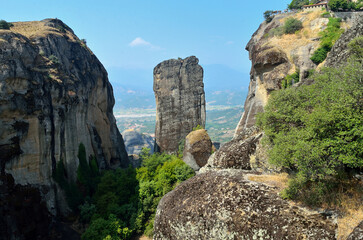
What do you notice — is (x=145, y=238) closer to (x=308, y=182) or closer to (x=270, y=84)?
(x=308, y=182)

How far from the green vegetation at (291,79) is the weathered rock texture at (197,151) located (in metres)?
11.2

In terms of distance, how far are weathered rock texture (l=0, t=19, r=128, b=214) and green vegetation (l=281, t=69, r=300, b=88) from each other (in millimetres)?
25422

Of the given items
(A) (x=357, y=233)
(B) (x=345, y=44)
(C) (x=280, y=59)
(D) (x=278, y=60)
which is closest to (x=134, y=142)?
(D) (x=278, y=60)

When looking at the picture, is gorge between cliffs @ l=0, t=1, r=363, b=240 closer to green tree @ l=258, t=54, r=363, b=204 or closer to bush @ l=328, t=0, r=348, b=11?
green tree @ l=258, t=54, r=363, b=204

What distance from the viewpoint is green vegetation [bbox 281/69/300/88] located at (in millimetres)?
24094

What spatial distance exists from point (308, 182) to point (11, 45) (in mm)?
29015

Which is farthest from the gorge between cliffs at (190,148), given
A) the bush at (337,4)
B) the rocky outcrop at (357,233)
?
the bush at (337,4)

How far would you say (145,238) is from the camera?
2230 centimetres

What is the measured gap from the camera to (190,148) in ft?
93.9

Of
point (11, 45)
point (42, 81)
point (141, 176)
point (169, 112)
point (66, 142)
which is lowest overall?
point (141, 176)

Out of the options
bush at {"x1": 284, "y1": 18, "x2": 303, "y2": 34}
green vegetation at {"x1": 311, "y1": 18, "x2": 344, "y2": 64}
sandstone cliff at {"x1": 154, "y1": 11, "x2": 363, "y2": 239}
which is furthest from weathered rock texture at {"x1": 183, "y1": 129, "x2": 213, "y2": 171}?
bush at {"x1": 284, "y1": 18, "x2": 303, "y2": 34}

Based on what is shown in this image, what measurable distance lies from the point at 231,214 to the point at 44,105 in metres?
24.0

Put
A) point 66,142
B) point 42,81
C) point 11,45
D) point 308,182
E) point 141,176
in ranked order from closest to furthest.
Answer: point 308,182 < point 11,45 < point 42,81 < point 66,142 < point 141,176

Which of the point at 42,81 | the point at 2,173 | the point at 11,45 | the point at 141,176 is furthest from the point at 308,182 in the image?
the point at 11,45
